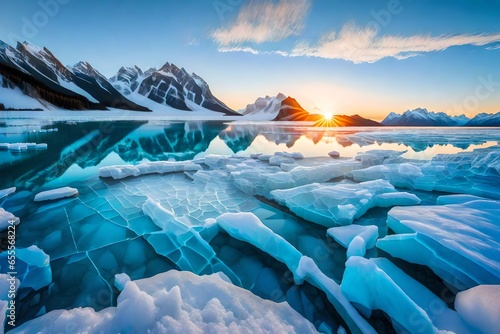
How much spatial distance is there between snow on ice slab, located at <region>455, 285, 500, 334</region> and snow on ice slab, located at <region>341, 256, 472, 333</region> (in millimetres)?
89

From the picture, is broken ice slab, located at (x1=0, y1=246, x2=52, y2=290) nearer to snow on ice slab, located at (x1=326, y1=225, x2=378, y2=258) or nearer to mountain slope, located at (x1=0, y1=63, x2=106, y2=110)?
snow on ice slab, located at (x1=326, y1=225, x2=378, y2=258)

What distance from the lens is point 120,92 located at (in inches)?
5295

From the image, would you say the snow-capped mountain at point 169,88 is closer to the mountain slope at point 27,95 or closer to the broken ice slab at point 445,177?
the mountain slope at point 27,95

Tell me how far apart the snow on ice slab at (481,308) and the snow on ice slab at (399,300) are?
0.29 ft

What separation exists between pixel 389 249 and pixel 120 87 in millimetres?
169656

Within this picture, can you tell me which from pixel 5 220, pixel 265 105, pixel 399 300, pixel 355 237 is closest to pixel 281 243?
pixel 355 237

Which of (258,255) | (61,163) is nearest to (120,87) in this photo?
(61,163)

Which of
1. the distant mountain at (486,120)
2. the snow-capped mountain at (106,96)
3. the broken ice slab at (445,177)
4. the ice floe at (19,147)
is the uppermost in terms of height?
the snow-capped mountain at (106,96)

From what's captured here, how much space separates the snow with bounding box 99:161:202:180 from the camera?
6988 mm

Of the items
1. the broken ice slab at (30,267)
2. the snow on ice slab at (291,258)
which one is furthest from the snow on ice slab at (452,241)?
the broken ice slab at (30,267)

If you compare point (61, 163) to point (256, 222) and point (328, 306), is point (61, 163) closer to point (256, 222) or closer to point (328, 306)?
point (256, 222)

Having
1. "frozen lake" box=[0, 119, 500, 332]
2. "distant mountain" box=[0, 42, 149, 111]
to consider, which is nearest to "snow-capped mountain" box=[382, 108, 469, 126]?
"distant mountain" box=[0, 42, 149, 111]

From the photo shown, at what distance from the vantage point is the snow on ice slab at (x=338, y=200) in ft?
13.9

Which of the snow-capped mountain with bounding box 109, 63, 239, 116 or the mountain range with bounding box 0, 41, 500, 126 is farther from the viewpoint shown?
the snow-capped mountain with bounding box 109, 63, 239, 116
